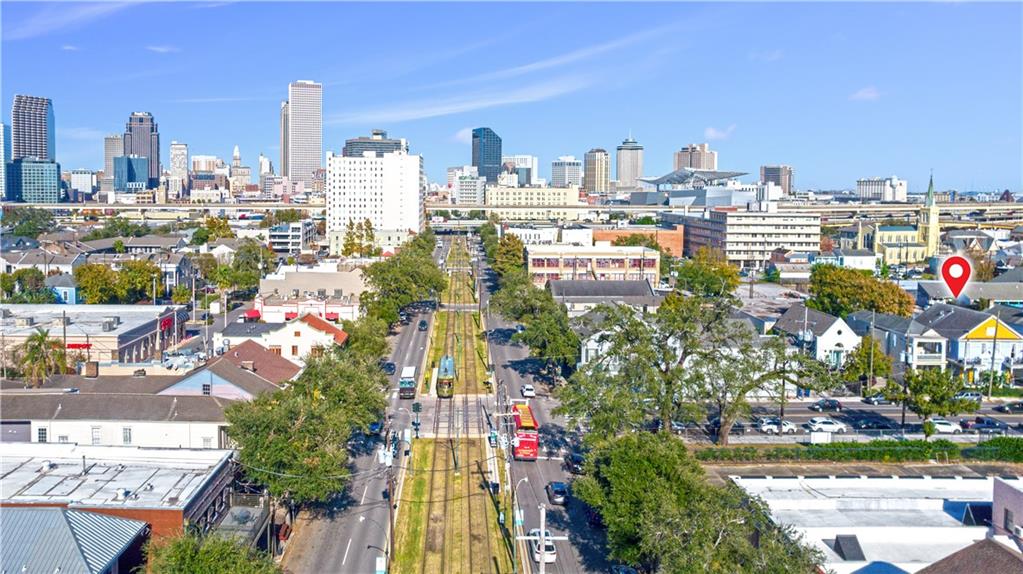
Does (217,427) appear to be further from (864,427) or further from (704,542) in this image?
(864,427)

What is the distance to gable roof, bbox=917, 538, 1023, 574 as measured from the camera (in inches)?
699

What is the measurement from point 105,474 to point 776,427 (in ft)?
95.9

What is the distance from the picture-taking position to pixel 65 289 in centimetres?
7481

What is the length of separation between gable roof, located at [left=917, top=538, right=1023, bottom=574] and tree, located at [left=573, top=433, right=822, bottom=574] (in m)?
2.78

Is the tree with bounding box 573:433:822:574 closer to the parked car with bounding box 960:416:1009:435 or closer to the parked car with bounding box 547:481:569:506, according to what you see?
the parked car with bounding box 547:481:569:506

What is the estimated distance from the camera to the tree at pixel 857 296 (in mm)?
66938

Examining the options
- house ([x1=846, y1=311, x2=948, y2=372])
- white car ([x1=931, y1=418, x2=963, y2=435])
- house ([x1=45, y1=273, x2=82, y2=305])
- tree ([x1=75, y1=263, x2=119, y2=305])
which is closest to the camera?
white car ([x1=931, y1=418, x2=963, y2=435])

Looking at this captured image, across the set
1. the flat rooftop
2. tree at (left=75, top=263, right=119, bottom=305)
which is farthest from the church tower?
the flat rooftop

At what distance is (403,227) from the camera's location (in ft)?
500

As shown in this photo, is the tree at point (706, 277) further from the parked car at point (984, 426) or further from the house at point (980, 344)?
the parked car at point (984, 426)

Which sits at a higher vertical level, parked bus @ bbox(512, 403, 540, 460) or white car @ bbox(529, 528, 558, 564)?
parked bus @ bbox(512, 403, 540, 460)

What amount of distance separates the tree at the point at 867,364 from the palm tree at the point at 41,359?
134 feet

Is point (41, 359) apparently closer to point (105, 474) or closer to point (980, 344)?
point (105, 474)

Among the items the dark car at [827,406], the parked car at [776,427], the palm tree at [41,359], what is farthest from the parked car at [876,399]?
the palm tree at [41,359]
